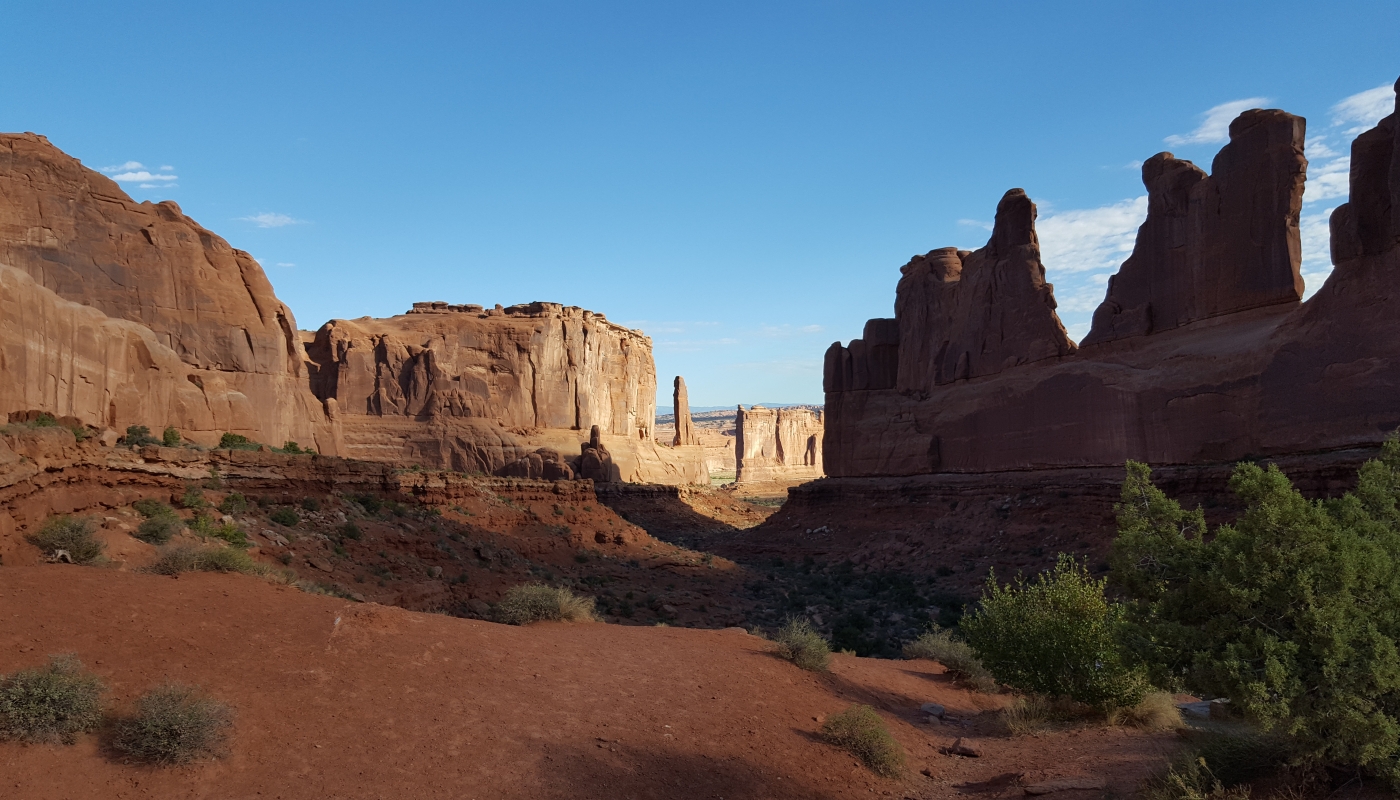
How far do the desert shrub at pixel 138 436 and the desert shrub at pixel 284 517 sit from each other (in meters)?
2.74

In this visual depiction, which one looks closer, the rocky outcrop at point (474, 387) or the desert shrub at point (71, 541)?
the desert shrub at point (71, 541)

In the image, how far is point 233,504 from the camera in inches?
630

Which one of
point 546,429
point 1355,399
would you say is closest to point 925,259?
point 1355,399

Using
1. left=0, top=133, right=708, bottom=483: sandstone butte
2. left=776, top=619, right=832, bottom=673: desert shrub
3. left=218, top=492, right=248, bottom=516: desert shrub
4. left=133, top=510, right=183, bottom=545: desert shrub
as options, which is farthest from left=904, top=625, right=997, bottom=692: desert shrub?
left=0, top=133, right=708, bottom=483: sandstone butte

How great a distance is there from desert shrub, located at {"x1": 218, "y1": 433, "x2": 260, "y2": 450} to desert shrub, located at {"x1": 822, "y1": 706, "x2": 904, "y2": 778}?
56.8ft

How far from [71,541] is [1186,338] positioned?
27.3 meters

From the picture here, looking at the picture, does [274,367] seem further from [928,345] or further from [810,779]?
[928,345]

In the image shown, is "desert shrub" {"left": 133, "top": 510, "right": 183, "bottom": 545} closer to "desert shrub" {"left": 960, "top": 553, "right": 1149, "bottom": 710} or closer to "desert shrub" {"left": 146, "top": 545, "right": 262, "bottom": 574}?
"desert shrub" {"left": 146, "top": 545, "right": 262, "bottom": 574}

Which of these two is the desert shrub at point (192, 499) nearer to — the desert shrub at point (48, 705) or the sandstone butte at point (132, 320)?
the sandstone butte at point (132, 320)

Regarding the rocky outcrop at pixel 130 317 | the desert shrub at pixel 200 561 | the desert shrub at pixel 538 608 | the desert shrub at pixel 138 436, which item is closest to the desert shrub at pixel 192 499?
the desert shrub at pixel 138 436

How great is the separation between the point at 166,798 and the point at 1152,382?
2682 centimetres

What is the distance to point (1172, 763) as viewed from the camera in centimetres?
686

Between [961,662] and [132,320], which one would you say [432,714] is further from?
[132,320]

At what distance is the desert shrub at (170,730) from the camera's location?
19.9 ft
